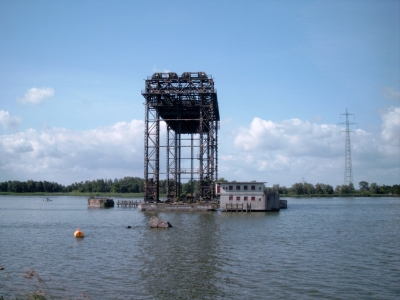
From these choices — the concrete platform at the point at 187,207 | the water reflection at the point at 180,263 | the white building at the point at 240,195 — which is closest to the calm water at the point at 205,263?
the water reflection at the point at 180,263

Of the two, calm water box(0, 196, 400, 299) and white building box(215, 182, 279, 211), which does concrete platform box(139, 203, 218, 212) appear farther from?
calm water box(0, 196, 400, 299)

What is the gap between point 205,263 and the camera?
79.6 ft

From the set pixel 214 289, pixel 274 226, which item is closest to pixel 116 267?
pixel 214 289

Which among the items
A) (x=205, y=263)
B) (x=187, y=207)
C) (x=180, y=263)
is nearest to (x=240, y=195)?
(x=187, y=207)

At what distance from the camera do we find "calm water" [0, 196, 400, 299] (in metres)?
18.5

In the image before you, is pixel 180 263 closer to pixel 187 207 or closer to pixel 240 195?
pixel 187 207

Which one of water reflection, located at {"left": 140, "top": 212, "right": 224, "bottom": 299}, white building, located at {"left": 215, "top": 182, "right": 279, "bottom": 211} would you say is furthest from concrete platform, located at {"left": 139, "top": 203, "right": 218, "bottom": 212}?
water reflection, located at {"left": 140, "top": 212, "right": 224, "bottom": 299}

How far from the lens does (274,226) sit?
1764 inches

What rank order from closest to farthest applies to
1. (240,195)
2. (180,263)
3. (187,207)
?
(180,263)
(187,207)
(240,195)

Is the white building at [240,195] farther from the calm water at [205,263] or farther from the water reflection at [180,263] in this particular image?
the water reflection at [180,263]

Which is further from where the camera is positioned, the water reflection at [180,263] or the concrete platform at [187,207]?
the concrete platform at [187,207]

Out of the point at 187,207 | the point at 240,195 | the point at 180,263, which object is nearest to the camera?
the point at 180,263

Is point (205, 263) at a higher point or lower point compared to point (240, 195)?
lower

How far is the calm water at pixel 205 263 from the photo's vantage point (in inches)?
728
